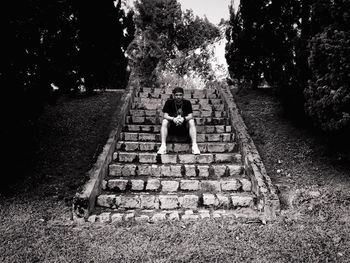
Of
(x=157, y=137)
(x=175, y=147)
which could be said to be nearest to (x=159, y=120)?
(x=157, y=137)

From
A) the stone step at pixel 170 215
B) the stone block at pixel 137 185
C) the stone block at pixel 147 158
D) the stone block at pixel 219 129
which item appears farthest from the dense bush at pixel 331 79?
the stone block at pixel 137 185

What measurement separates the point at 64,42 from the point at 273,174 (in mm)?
4497

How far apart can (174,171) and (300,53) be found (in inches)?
141

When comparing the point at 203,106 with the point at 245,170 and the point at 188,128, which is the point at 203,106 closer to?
the point at 188,128

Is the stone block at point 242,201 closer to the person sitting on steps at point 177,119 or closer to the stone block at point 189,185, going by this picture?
the stone block at point 189,185

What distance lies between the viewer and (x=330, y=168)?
548cm

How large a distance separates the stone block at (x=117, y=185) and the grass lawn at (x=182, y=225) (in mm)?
531

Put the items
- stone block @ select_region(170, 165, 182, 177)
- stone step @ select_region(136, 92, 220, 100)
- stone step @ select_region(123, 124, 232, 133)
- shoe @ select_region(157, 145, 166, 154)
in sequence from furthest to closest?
stone step @ select_region(136, 92, 220, 100) → stone step @ select_region(123, 124, 232, 133) → shoe @ select_region(157, 145, 166, 154) → stone block @ select_region(170, 165, 182, 177)

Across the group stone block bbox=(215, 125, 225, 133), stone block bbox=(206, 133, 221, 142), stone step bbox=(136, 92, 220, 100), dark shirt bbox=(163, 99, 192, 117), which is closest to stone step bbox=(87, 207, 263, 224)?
stone block bbox=(206, 133, 221, 142)

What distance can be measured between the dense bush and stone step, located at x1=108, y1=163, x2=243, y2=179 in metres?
1.85

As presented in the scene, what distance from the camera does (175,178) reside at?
17.1ft

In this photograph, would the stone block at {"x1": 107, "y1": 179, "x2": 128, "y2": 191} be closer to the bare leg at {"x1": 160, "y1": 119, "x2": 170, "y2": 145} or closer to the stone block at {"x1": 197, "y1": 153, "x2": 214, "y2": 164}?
the bare leg at {"x1": 160, "y1": 119, "x2": 170, "y2": 145}

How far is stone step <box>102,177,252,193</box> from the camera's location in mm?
4934

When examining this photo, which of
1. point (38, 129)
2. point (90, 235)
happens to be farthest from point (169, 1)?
point (90, 235)
